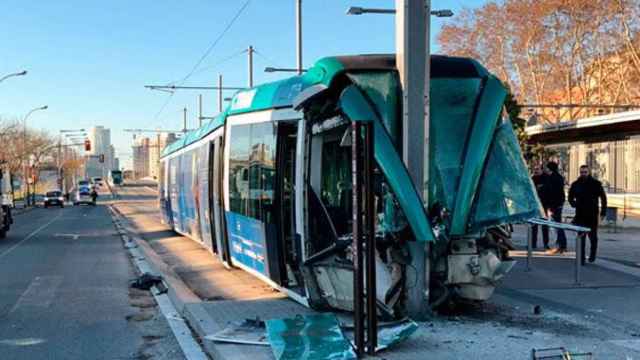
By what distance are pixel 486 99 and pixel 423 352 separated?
9.57 ft

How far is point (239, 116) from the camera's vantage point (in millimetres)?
11078

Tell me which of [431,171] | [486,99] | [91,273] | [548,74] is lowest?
[91,273]

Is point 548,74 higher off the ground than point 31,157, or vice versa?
point 548,74

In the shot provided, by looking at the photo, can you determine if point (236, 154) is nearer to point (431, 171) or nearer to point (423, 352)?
Result: point (431, 171)

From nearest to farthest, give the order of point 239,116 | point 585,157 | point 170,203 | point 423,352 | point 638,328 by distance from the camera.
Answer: point 423,352 < point 638,328 < point 239,116 < point 170,203 < point 585,157

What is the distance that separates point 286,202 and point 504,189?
2789mm

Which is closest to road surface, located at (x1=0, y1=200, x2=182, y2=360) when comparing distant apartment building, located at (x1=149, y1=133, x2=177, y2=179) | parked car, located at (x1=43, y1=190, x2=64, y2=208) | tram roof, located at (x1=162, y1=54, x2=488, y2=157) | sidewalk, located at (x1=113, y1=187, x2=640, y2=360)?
sidewalk, located at (x1=113, y1=187, x2=640, y2=360)

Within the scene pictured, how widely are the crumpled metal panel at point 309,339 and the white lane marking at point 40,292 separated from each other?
183 inches

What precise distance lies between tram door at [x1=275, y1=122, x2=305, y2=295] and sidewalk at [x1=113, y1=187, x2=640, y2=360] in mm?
365

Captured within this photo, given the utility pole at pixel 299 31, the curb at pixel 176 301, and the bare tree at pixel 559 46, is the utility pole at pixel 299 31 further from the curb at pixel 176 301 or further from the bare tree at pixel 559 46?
the bare tree at pixel 559 46

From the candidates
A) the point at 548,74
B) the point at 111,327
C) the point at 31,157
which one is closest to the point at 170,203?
the point at 111,327

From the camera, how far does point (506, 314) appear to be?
8297 mm

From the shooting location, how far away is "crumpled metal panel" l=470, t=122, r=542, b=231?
764 centimetres

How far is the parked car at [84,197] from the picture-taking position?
65438 millimetres
